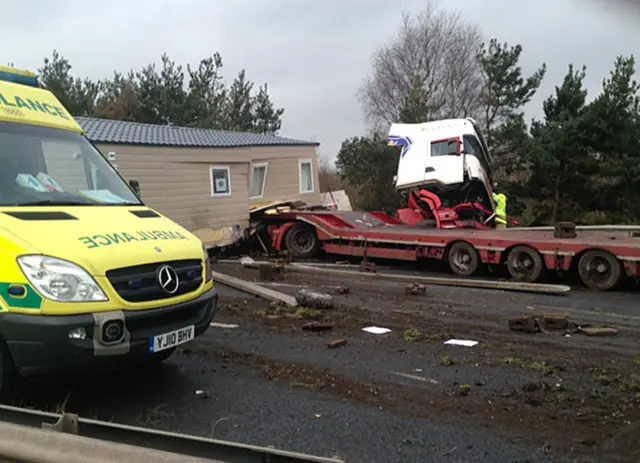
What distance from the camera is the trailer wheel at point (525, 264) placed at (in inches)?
431

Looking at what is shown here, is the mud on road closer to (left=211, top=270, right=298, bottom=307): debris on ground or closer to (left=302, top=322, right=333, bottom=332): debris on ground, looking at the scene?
(left=302, top=322, right=333, bottom=332): debris on ground

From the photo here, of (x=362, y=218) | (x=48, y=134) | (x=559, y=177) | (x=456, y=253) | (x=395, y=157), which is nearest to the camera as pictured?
(x=48, y=134)

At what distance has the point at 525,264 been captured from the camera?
11211 millimetres

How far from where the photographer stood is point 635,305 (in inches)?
354

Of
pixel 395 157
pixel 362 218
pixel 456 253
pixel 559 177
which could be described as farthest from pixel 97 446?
pixel 395 157

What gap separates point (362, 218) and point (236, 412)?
1053 centimetres

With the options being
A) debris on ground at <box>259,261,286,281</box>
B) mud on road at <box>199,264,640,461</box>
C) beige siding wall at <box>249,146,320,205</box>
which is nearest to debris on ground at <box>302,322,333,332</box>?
mud on road at <box>199,264,640,461</box>

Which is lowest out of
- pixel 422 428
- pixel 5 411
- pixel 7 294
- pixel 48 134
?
pixel 422 428

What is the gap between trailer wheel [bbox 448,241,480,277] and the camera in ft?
39.0

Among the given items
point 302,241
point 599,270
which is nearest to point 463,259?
point 599,270

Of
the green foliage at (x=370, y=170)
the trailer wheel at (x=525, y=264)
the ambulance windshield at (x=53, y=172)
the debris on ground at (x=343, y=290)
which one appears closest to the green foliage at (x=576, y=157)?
the green foliage at (x=370, y=170)

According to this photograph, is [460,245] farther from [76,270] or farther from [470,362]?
[76,270]

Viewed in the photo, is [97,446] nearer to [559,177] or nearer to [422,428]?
[422,428]

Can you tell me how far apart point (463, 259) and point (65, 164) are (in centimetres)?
853
